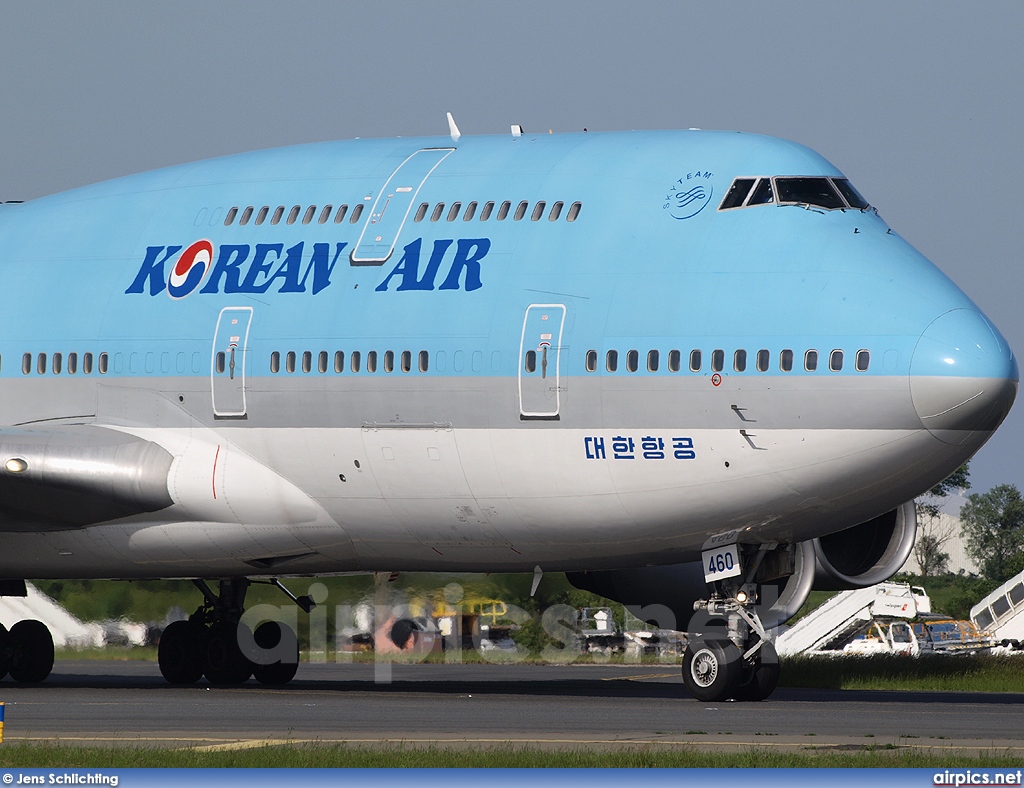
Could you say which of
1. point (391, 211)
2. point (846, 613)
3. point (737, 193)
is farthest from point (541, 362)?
point (846, 613)

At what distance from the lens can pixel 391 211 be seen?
23.1m

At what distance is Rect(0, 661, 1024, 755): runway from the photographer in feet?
53.8

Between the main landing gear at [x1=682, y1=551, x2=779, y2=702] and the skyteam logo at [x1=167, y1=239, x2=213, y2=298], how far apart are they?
7.87 m

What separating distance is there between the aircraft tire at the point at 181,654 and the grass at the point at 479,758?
11.5m

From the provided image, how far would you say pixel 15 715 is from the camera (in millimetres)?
19766

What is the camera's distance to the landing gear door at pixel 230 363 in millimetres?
23375

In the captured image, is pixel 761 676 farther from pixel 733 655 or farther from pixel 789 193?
pixel 789 193

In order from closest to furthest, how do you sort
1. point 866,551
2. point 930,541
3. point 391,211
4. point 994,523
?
point 391,211, point 866,551, point 930,541, point 994,523

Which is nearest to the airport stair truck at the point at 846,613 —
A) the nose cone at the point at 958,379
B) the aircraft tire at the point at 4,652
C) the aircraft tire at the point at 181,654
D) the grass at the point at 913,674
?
A: the grass at the point at 913,674

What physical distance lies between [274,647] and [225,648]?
0.75m

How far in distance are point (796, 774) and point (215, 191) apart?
15.1 meters

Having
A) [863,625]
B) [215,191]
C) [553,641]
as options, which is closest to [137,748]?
[215,191]

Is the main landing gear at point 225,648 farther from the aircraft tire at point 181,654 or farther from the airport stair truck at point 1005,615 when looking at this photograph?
the airport stair truck at point 1005,615

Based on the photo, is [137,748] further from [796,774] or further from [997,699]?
[997,699]
